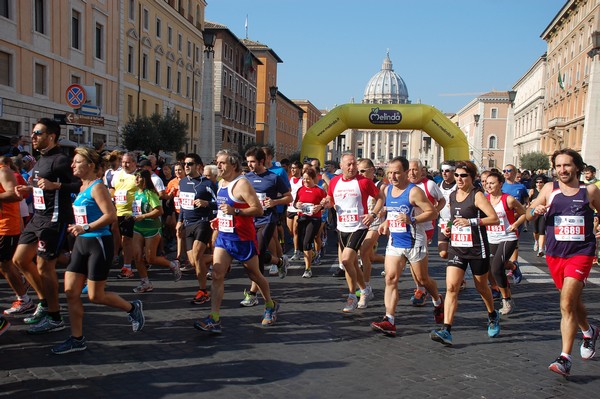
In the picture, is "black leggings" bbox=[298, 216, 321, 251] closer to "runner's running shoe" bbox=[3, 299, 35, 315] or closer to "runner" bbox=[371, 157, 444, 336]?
"runner" bbox=[371, 157, 444, 336]

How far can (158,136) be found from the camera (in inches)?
1303

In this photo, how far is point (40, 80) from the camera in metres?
26.5

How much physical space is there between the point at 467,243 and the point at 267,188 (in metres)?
3.00

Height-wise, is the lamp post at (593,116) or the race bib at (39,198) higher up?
the lamp post at (593,116)

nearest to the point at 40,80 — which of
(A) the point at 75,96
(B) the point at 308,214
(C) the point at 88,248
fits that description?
(A) the point at 75,96

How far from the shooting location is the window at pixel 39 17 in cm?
Answer: 2562

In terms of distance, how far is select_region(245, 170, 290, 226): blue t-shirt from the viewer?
8.06 meters

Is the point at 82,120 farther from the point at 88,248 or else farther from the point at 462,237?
the point at 462,237

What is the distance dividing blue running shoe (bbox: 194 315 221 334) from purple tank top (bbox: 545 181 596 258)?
3.32 m

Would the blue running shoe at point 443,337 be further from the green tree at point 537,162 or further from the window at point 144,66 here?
the green tree at point 537,162

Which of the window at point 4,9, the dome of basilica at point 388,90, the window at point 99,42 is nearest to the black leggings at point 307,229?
the window at point 4,9

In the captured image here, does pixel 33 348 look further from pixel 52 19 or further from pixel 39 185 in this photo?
pixel 52 19

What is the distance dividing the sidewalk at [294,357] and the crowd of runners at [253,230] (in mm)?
212

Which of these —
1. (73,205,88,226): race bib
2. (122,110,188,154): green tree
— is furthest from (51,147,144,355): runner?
(122,110,188,154): green tree
